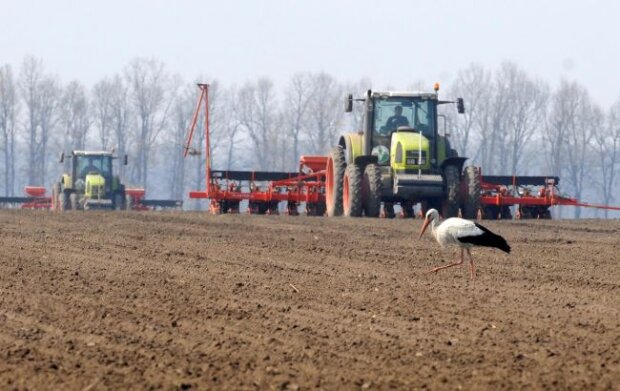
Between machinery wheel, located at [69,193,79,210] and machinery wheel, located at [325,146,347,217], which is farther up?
machinery wheel, located at [325,146,347,217]

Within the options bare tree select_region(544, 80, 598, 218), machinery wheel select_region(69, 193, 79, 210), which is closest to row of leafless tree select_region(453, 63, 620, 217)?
bare tree select_region(544, 80, 598, 218)

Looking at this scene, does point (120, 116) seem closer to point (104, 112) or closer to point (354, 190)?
point (104, 112)

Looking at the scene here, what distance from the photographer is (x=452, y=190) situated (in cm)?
2616

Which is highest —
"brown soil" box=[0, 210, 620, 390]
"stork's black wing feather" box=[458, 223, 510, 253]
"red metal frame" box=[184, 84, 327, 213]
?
"red metal frame" box=[184, 84, 327, 213]

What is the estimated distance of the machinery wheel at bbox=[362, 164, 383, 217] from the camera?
2598cm

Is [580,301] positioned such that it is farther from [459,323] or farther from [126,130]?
[126,130]

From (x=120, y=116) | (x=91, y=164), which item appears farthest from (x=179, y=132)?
(x=91, y=164)

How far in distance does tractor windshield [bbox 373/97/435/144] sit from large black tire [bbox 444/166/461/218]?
1298mm

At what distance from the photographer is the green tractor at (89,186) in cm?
4384

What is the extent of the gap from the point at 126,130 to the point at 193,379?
8924 centimetres

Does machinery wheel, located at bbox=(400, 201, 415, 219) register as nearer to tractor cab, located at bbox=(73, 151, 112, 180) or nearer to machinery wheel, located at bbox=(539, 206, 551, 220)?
machinery wheel, located at bbox=(539, 206, 551, 220)

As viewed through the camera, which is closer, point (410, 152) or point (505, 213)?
point (410, 152)

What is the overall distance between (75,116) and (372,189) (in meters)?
71.7

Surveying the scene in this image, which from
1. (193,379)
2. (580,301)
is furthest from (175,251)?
(193,379)
